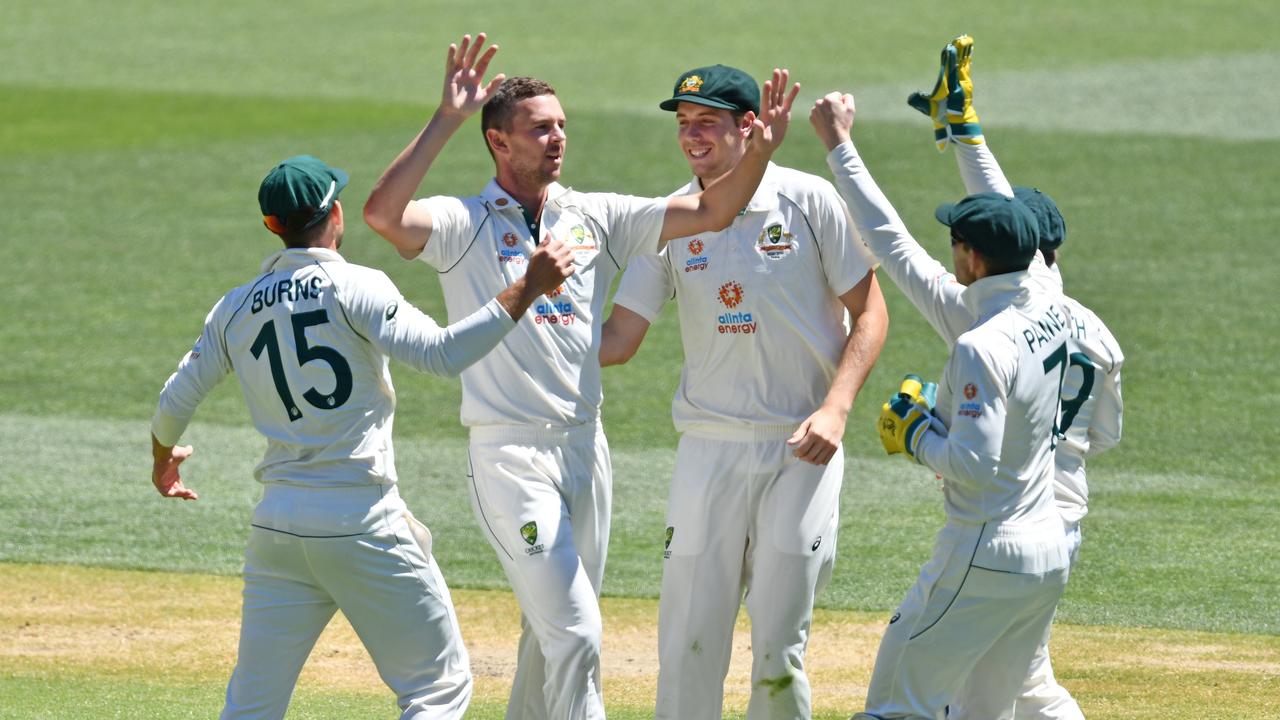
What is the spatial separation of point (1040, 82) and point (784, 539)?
22.8 meters

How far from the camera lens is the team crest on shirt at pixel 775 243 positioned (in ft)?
22.5

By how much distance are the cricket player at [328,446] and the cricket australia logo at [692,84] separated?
125cm

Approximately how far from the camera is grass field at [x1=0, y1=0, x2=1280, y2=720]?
32.9 feet

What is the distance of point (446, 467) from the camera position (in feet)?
43.0

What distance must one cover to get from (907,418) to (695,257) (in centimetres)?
143

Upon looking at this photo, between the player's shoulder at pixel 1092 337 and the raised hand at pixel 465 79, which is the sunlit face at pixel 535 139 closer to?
the raised hand at pixel 465 79

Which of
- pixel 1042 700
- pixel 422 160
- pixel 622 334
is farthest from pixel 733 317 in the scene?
pixel 1042 700

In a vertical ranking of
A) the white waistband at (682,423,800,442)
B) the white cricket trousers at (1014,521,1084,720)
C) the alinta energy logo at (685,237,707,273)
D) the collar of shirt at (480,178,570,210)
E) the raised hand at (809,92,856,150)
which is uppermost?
the raised hand at (809,92,856,150)

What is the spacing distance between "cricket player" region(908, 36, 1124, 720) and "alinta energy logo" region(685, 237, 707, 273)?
1.01 m

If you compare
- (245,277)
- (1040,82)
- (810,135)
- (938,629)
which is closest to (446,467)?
(245,277)

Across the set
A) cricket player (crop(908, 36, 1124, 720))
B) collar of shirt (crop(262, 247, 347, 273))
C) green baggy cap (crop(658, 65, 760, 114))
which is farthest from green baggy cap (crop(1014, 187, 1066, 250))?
collar of shirt (crop(262, 247, 347, 273))

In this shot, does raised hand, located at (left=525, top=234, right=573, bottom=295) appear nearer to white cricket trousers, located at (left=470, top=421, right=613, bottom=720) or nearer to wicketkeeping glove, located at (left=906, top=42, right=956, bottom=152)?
white cricket trousers, located at (left=470, top=421, right=613, bottom=720)

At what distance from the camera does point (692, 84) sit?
6875 millimetres

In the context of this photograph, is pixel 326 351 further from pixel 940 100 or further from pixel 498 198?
pixel 940 100
